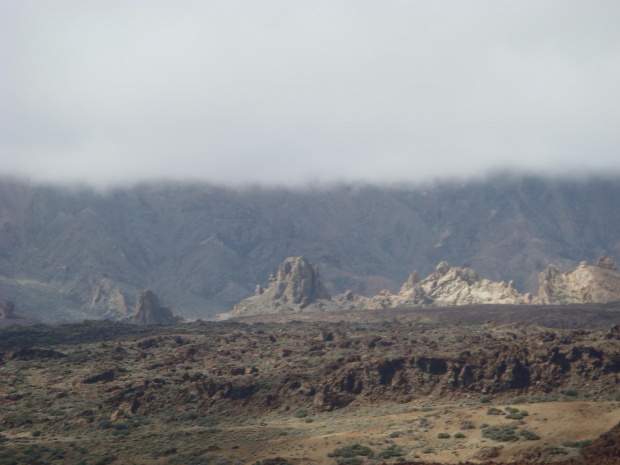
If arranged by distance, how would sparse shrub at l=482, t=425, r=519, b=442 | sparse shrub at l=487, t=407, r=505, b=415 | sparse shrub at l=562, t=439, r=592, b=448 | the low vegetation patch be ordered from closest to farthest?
1. sparse shrub at l=562, t=439, r=592, b=448
2. sparse shrub at l=482, t=425, r=519, b=442
3. the low vegetation patch
4. sparse shrub at l=487, t=407, r=505, b=415

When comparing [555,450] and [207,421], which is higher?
[555,450]

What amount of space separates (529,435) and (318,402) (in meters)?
32.3

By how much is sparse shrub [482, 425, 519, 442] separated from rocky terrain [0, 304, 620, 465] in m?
0.10

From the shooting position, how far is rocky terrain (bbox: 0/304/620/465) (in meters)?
86.8

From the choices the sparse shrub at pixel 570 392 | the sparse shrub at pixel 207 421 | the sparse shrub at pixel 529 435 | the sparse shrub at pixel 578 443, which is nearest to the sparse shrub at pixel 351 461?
the sparse shrub at pixel 529 435

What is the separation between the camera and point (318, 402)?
111 m

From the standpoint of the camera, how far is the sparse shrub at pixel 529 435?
84.1m

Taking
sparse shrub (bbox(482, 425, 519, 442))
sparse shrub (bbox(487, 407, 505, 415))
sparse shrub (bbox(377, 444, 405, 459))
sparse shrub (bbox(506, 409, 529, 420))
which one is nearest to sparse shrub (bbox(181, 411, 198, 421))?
sparse shrub (bbox(377, 444, 405, 459))

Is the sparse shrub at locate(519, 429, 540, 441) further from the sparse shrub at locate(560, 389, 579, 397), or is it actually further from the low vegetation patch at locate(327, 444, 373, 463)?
the sparse shrub at locate(560, 389, 579, 397)

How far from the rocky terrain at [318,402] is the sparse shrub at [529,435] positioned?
10cm

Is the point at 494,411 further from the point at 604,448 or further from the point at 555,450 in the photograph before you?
the point at 604,448

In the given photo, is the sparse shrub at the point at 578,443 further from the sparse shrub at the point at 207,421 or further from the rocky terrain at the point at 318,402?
the sparse shrub at the point at 207,421

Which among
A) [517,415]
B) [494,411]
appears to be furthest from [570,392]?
[517,415]

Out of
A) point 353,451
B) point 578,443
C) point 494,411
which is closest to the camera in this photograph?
point 578,443
